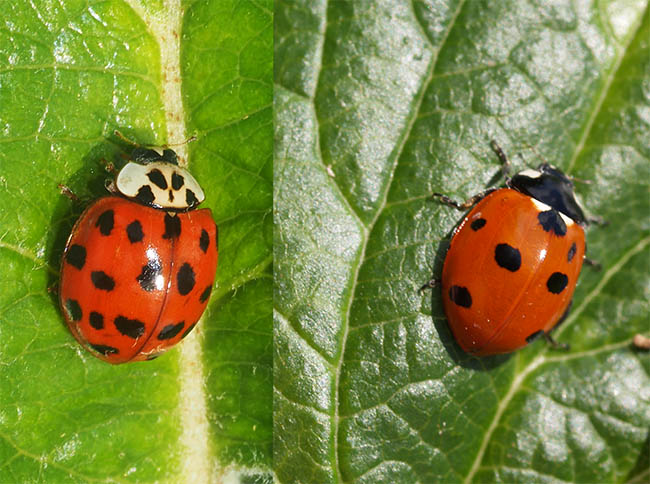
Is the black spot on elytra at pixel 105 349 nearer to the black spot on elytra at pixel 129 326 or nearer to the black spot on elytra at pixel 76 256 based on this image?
the black spot on elytra at pixel 129 326

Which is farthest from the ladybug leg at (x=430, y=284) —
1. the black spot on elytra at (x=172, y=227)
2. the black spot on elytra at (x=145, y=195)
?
the black spot on elytra at (x=145, y=195)

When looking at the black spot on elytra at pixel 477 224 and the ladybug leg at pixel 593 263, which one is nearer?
the black spot on elytra at pixel 477 224

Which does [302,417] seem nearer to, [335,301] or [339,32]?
[335,301]

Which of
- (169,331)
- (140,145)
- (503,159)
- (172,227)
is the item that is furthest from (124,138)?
(503,159)

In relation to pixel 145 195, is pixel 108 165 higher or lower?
higher

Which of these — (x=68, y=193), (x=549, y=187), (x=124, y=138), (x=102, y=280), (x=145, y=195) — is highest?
(x=549, y=187)

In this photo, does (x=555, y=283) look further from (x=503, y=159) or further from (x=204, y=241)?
(x=204, y=241)
